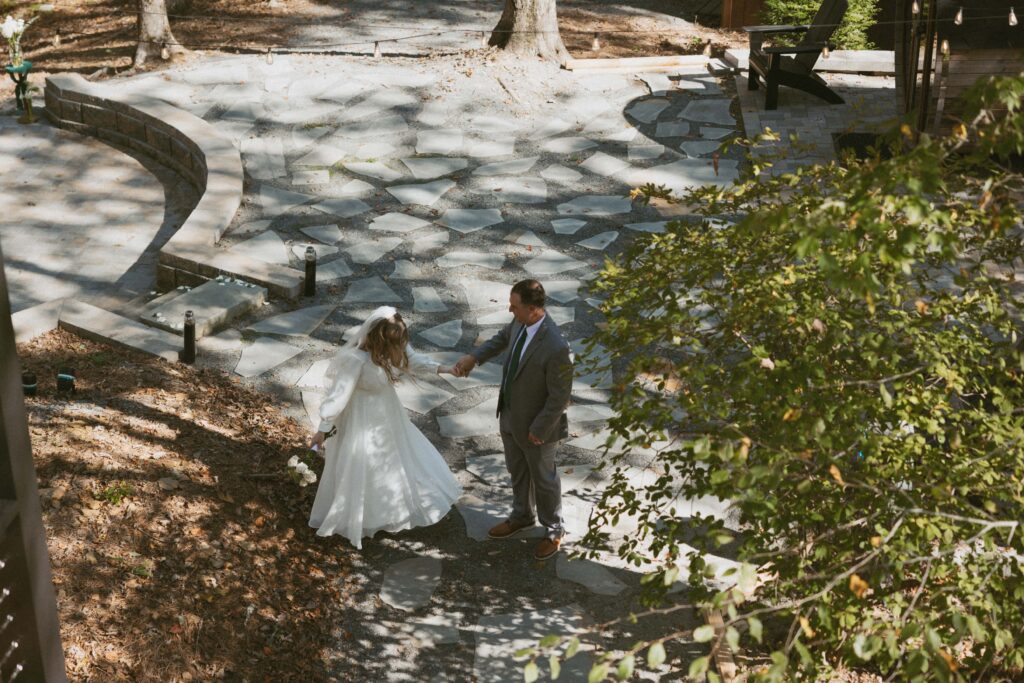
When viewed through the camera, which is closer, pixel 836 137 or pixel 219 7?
pixel 836 137

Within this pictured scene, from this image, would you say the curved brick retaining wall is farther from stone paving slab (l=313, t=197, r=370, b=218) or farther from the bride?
the bride


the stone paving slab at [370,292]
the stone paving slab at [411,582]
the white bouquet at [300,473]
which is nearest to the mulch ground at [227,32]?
the stone paving slab at [370,292]

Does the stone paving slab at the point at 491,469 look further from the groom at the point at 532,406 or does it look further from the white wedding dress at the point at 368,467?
the white wedding dress at the point at 368,467

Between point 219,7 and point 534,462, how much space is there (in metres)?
15.2

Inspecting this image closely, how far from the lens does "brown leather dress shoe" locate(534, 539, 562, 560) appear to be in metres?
6.82

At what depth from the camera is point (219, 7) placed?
63.1 feet

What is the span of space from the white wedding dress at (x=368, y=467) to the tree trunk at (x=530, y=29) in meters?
8.85

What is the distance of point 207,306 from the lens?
9.48m

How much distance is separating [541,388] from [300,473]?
5.87 feet

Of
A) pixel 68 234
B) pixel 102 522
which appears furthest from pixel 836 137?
pixel 102 522

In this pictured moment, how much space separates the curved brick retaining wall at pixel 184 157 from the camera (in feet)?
33.3

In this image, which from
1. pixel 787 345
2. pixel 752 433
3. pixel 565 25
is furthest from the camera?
pixel 565 25

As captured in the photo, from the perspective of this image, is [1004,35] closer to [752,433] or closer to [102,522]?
[752,433]

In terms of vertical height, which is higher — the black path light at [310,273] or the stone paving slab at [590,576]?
the black path light at [310,273]
